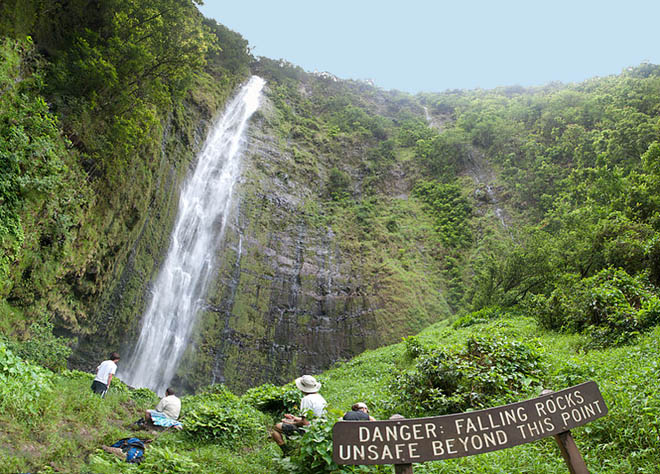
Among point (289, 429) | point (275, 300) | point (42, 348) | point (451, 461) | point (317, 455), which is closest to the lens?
point (317, 455)

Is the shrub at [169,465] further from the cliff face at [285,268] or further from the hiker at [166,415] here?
the cliff face at [285,268]

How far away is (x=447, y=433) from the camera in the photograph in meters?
3.29

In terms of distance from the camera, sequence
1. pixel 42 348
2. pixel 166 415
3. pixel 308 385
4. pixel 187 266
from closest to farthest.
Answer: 1. pixel 308 385
2. pixel 166 415
3. pixel 42 348
4. pixel 187 266

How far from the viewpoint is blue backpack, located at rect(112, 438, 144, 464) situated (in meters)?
5.73

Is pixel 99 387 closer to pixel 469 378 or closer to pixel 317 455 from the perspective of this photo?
pixel 317 455

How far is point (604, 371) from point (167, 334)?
1847 centimetres

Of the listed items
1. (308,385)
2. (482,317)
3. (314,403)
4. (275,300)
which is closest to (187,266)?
(275,300)

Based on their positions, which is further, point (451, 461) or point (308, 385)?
point (308, 385)

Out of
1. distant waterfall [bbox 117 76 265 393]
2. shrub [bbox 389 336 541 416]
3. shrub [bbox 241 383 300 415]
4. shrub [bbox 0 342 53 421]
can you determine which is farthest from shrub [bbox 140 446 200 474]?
distant waterfall [bbox 117 76 265 393]

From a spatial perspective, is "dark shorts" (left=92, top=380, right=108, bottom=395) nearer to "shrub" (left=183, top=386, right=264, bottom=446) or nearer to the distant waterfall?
"shrub" (left=183, top=386, right=264, bottom=446)

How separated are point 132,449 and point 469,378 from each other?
18.6 feet

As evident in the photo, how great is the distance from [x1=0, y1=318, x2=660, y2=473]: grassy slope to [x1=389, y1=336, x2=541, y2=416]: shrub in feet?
1.41

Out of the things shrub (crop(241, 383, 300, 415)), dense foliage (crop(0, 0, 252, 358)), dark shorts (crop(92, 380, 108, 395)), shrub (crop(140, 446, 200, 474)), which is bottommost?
shrub (crop(140, 446, 200, 474))

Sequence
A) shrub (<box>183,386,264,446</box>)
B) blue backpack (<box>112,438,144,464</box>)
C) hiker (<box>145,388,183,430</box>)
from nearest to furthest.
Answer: blue backpack (<box>112,438,144,464</box>) < shrub (<box>183,386,264,446</box>) < hiker (<box>145,388,183,430</box>)
